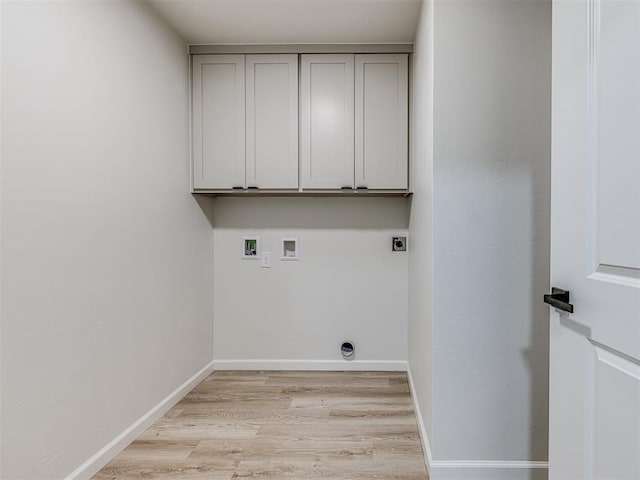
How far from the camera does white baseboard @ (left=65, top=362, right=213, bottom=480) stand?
198 centimetres

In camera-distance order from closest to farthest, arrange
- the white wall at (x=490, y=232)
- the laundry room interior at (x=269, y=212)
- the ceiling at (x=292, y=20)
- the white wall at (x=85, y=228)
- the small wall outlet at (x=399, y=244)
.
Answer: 1. the white wall at (x=85, y=228)
2. the laundry room interior at (x=269, y=212)
3. the white wall at (x=490, y=232)
4. the ceiling at (x=292, y=20)
5. the small wall outlet at (x=399, y=244)

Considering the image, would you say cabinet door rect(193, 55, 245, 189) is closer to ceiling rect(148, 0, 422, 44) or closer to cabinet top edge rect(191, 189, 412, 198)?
cabinet top edge rect(191, 189, 412, 198)

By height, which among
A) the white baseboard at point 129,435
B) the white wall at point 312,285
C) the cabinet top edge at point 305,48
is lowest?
the white baseboard at point 129,435

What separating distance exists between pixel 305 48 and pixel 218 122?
812 millimetres

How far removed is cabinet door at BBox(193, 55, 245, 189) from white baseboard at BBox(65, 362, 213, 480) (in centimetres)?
140

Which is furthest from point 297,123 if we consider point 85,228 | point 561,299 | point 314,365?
point 561,299

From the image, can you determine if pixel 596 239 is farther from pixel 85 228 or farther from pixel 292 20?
pixel 292 20

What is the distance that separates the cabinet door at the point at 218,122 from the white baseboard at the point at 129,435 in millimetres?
1401

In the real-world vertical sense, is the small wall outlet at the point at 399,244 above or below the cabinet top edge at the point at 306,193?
below

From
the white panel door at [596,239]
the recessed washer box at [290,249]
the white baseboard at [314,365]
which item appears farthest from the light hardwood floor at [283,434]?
the white panel door at [596,239]

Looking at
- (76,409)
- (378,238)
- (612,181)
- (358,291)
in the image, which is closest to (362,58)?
(378,238)

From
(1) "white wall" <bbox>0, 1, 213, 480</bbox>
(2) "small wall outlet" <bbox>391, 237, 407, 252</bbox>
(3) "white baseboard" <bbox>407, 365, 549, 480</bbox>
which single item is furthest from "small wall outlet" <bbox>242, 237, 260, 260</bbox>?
(3) "white baseboard" <bbox>407, 365, 549, 480</bbox>

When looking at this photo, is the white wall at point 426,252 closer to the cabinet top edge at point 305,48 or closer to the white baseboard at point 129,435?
the cabinet top edge at point 305,48

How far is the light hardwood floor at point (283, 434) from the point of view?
6.84ft
